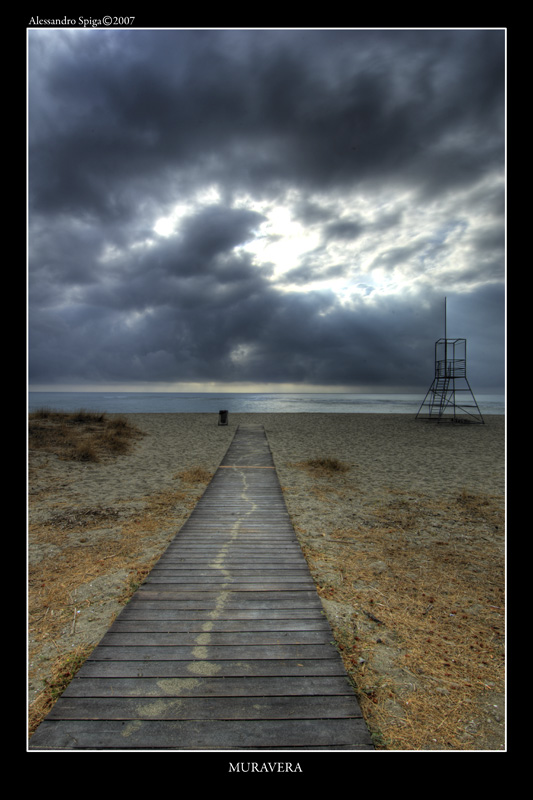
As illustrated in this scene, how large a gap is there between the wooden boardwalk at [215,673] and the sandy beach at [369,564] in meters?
0.41

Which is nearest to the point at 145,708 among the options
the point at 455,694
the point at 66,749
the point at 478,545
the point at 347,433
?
the point at 66,749

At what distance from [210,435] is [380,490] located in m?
12.4

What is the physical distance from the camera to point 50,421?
19609 mm

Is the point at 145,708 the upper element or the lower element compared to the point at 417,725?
upper

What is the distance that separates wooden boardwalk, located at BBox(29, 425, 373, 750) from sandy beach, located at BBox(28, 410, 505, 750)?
1.34 feet

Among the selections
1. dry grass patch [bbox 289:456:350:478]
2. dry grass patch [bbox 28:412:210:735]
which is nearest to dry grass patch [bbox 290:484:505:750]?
dry grass patch [bbox 28:412:210:735]

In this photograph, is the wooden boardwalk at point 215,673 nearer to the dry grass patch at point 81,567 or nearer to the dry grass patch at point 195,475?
the dry grass patch at point 81,567

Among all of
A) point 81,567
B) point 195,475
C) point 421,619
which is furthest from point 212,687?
point 195,475

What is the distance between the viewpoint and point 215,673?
2.65 metres

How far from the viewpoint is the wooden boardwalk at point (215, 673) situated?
219cm

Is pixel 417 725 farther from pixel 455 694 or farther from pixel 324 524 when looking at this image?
pixel 324 524

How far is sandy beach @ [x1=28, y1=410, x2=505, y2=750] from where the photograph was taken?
280 cm

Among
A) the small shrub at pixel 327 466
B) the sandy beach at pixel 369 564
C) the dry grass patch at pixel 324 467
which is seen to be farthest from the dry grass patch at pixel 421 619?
the small shrub at pixel 327 466

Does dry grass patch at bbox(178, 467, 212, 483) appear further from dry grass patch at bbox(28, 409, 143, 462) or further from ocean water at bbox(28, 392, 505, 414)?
ocean water at bbox(28, 392, 505, 414)
